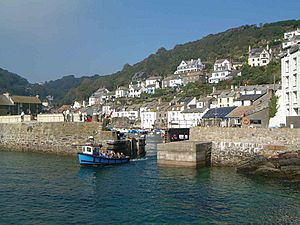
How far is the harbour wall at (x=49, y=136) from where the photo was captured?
49031mm

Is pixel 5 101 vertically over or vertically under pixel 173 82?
under

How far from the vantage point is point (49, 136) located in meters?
52.0

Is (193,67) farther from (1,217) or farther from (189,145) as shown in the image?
(1,217)

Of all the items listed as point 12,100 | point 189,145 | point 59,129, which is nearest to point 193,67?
point 12,100

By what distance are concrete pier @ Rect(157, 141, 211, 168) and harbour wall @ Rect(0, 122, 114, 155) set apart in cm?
1162

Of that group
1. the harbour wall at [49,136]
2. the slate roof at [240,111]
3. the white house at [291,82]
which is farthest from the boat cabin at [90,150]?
the slate roof at [240,111]

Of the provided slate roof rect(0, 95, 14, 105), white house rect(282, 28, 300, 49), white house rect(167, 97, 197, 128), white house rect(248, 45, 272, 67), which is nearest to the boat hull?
white house rect(282, 28, 300, 49)

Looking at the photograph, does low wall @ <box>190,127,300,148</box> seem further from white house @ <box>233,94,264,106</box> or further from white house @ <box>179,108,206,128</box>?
white house @ <box>179,108,206,128</box>

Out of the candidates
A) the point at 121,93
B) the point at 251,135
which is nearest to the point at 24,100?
the point at 251,135

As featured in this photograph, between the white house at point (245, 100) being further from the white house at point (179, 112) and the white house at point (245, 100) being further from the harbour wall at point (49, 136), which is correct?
the harbour wall at point (49, 136)

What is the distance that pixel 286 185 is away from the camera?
27.6m

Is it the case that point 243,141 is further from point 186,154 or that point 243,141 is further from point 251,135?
point 186,154

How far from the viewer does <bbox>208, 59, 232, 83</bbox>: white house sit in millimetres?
125250

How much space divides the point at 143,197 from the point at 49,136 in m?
29.9
